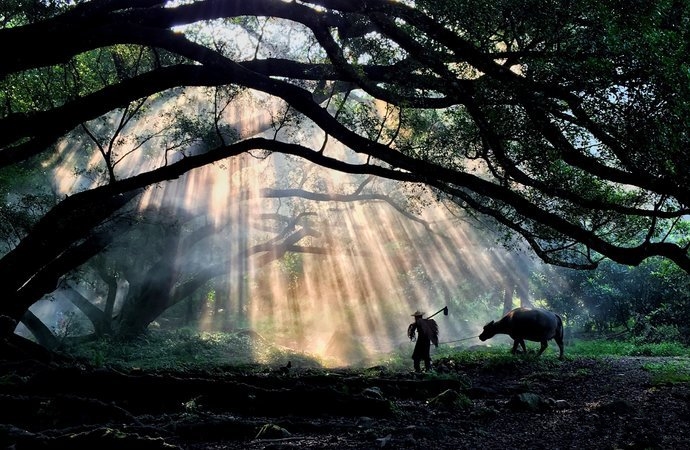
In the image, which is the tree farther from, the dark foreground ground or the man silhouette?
the man silhouette

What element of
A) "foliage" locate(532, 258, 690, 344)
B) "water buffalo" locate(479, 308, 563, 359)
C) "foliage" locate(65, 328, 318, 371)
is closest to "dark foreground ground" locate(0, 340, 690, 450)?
"water buffalo" locate(479, 308, 563, 359)

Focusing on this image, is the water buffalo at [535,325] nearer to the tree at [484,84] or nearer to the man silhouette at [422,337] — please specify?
the man silhouette at [422,337]

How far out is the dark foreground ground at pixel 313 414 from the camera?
571cm

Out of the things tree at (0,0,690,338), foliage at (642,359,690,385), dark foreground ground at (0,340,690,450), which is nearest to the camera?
dark foreground ground at (0,340,690,450)

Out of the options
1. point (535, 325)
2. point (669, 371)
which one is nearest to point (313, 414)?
point (669, 371)

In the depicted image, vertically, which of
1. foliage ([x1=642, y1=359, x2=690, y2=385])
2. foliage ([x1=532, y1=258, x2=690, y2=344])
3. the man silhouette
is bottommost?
foliage ([x1=642, y1=359, x2=690, y2=385])

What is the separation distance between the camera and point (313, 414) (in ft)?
24.0

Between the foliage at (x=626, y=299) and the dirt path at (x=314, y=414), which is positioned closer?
the dirt path at (x=314, y=414)

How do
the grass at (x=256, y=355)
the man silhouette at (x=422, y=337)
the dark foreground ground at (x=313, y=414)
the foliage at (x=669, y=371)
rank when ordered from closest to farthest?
the dark foreground ground at (x=313, y=414) < the foliage at (x=669, y=371) < the man silhouette at (x=422, y=337) < the grass at (x=256, y=355)

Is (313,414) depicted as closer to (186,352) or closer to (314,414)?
(314,414)

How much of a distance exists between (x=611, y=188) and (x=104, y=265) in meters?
24.8

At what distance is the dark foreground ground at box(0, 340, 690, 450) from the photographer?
18.7 feet

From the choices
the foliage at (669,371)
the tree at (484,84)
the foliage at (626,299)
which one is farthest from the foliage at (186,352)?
the foliage at (626,299)

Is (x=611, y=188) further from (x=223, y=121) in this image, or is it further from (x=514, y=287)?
(x=514, y=287)
